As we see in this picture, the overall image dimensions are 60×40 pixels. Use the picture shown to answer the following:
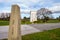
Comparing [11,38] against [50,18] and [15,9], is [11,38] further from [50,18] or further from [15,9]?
[50,18]

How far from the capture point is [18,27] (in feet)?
18.1

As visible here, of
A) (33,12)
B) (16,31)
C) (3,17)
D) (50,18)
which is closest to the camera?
(16,31)

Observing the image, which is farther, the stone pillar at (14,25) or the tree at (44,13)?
the tree at (44,13)

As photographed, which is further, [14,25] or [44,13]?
[44,13]

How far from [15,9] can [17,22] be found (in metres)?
0.44

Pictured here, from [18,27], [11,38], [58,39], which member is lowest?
[58,39]

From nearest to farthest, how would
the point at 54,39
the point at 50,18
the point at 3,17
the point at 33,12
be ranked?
the point at 54,39, the point at 33,12, the point at 3,17, the point at 50,18

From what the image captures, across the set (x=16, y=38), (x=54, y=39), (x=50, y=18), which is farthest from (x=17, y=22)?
(x=50, y=18)

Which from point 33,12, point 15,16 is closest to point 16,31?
point 15,16

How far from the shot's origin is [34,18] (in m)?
31.8

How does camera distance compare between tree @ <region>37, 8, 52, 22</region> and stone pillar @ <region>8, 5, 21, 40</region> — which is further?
tree @ <region>37, 8, 52, 22</region>

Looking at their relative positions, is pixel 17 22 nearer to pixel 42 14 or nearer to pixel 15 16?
pixel 15 16

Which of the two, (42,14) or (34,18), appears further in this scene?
(42,14)

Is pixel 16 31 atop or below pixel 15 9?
below
